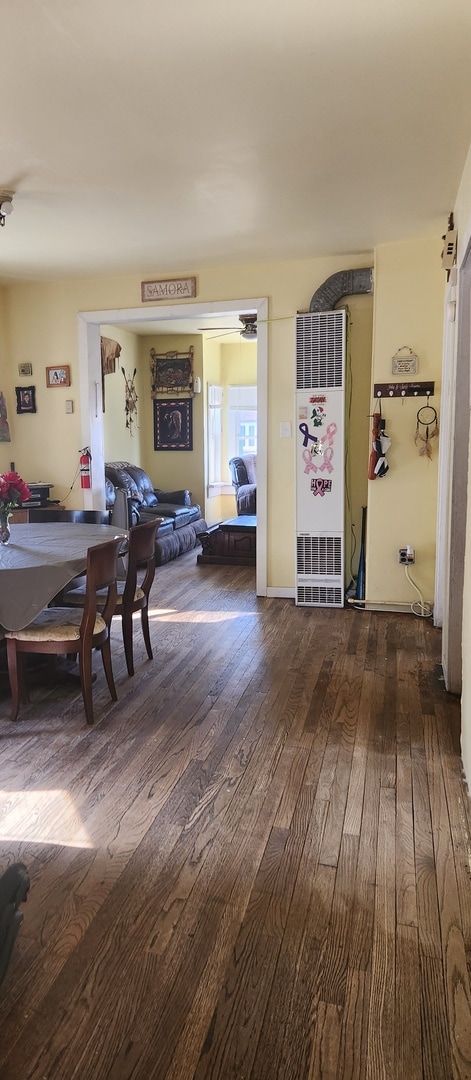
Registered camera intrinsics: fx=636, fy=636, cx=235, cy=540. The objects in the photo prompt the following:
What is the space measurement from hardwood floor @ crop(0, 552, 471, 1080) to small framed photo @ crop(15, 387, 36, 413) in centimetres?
328

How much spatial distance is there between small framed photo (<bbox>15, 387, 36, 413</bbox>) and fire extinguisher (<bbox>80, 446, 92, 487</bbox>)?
0.65 meters

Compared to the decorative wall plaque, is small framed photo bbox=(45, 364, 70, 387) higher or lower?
lower

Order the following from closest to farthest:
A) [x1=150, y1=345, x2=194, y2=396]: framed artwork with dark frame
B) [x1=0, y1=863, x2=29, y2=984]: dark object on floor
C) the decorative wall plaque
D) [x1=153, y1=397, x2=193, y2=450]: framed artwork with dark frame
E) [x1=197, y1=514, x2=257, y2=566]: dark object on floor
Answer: [x1=0, y1=863, x2=29, y2=984]: dark object on floor → the decorative wall plaque → [x1=197, y1=514, x2=257, y2=566]: dark object on floor → [x1=150, y1=345, x2=194, y2=396]: framed artwork with dark frame → [x1=153, y1=397, x2=193, y2=450]: framed artwork with dark frame

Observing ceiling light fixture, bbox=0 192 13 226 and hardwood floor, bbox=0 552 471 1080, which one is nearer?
hardwood floor, bbox=0 552 471 1080

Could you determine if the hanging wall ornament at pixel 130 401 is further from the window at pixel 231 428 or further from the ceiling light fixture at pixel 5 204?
the ceiling light fixture at pixel 5 204

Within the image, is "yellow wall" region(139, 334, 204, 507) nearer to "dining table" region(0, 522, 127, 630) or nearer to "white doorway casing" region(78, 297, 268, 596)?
"white doorway casing" region(78, 297, 268, 596)

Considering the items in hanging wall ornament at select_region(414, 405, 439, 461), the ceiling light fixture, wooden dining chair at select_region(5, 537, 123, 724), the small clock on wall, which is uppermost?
the ceiling light fixture

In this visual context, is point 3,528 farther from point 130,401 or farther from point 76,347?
point 130,401

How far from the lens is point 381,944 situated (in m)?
1.71

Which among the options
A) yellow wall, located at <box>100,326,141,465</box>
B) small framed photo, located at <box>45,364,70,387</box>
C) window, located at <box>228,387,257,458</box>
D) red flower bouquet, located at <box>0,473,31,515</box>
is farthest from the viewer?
window, located at <box>228,387,257,458</box>

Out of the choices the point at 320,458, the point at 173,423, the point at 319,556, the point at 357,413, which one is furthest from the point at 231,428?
the point at 319,556

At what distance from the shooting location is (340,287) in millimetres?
4797

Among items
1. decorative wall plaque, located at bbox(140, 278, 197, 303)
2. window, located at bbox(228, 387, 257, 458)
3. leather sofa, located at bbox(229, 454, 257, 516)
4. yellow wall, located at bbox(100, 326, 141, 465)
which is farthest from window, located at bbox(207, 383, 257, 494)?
decorative wall plaque, located at bbox(140, 278, 197, 303)

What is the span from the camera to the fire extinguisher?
18.9 ft
